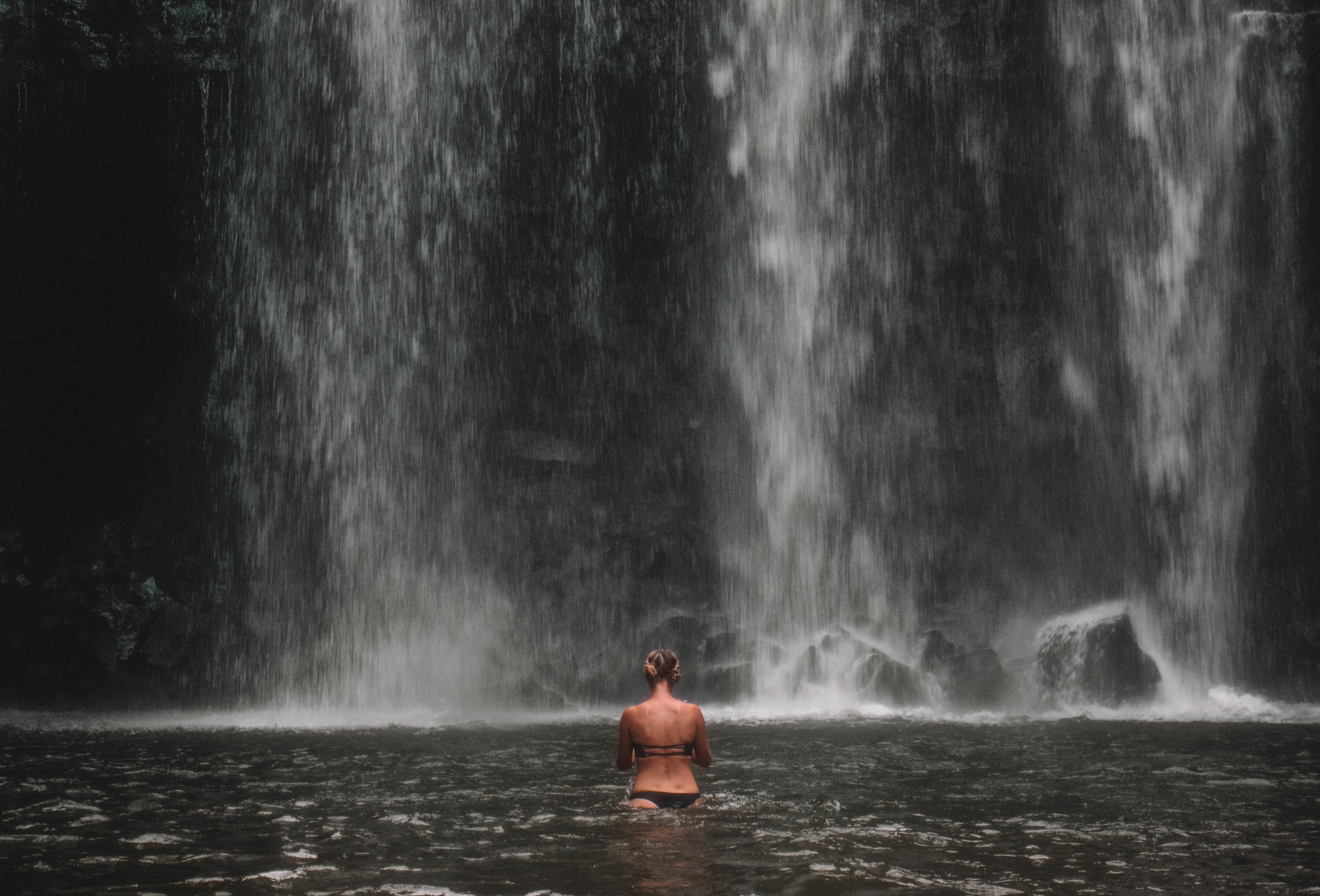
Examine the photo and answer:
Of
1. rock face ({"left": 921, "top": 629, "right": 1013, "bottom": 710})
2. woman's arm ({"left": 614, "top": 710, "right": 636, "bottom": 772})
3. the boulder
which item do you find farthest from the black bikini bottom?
rock face ({"left": 921, "top": 629, "right": 1013, "bottom": 710})

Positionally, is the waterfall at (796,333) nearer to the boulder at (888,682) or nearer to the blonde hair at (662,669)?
the boulder at (888,682)

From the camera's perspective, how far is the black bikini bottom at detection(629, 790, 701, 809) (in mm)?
7230

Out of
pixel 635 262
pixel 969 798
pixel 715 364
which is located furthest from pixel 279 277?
pixel 969 798

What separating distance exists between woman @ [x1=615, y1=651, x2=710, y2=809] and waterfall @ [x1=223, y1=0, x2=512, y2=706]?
12742 millimetres

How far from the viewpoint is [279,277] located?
2048cm

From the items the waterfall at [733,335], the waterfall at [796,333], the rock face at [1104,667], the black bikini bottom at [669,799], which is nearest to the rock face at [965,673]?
the rock face at [1104,667]

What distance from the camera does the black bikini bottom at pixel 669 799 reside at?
285 inches

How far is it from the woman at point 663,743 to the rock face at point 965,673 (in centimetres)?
1131

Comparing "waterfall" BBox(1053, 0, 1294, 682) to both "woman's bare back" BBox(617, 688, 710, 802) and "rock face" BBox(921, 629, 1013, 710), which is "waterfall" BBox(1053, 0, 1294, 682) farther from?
"woman's bare back" BBox(617, 688, 710, 802)

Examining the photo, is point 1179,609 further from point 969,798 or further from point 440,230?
point 440,230

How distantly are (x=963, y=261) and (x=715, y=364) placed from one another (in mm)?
5250

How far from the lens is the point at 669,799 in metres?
7.24

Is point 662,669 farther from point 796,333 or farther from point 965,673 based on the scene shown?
point 796,333

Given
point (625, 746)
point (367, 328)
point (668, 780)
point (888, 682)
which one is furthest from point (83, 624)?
point (668, 780)
